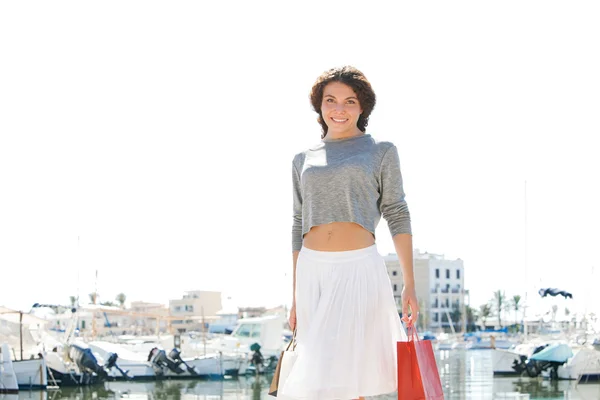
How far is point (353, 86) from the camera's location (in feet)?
10.8

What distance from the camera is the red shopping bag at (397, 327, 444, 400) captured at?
3.00 meters

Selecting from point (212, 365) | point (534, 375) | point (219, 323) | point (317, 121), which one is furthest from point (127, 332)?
point (317, 121)

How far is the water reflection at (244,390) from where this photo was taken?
62.3 feet

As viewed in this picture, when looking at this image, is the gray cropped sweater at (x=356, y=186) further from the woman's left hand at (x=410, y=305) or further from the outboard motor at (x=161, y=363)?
the outboard motor at (x=161, y=363)

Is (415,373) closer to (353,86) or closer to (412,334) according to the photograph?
(412,334)

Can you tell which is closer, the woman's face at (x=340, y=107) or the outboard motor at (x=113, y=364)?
the woman's face at (x=340, y=107)

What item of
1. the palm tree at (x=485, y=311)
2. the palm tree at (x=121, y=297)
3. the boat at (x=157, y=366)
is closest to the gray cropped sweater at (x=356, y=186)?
the boat at (x=157, y=366)

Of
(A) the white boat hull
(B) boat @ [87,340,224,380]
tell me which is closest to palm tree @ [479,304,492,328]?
(B) boat @ [87,340,224,380]

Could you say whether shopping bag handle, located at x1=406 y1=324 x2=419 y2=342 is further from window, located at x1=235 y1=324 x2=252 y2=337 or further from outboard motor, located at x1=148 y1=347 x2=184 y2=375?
window, located at x1=235 y1=324 x2=252 y2=337

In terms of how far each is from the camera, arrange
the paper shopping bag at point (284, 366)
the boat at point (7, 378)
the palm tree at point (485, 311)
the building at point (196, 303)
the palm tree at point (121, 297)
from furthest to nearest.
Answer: the palm tree at point (121, 297)
the palm tree at point (485, 311)
the building at point (196, 303)
the boat at point (7, 378)
the paper shopping bag at point (284, 366)

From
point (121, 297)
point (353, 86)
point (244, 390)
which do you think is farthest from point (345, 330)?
point (121, 297)

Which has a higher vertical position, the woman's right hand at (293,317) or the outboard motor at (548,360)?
the woman's right hand at (293,317)

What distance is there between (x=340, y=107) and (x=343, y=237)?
1.58 feet

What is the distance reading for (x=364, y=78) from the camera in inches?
130
